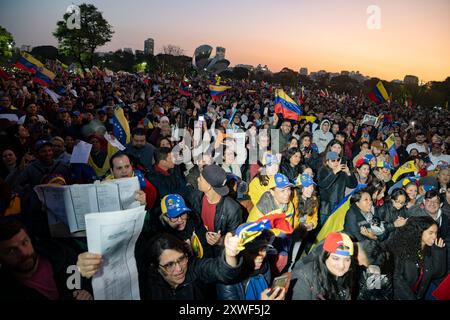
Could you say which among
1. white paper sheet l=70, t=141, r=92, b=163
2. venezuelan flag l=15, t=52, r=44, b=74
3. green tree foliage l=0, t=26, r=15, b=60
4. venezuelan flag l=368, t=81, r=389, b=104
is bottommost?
white paper sheet l=70, t=141, r=92, b=163

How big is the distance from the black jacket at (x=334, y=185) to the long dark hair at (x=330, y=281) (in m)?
2.70

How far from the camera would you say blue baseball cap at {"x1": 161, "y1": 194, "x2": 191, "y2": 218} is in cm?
276

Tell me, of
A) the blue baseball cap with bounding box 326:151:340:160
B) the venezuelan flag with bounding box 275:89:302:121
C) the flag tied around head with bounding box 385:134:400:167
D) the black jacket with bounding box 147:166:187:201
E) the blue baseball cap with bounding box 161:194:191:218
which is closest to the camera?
the blue baseball cap with bounding box 161:194:191:218

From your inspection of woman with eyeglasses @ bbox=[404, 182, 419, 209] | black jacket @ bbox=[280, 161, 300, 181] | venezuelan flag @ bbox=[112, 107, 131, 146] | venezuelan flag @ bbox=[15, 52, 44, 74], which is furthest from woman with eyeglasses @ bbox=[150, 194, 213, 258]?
venezuelan flag @ bbox=[15, 52, 44, 74]

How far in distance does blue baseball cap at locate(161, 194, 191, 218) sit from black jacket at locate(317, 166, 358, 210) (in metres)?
3.21

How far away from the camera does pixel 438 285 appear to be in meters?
3.13

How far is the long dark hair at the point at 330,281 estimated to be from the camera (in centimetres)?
239

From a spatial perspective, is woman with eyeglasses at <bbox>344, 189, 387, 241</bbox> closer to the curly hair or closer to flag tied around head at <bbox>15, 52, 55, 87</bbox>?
the curly hair

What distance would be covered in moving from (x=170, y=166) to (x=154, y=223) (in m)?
1.26

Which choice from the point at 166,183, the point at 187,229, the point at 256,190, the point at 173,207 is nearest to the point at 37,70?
the point at 166,183

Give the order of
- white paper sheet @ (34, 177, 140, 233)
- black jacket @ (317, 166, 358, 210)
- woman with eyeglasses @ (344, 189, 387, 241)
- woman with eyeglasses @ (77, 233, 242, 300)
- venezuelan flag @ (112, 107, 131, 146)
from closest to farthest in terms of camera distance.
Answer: woman with eyeglasses @ (77, 233, 242, 300) → white paper sheet @ (34, 177, 140, 233) → woman with eyeglasses @ (344, 189, 387, 241) → black jacket @ (317, 166, 358, 210) → venezuelan flag @ (112, 107, 131, 146)

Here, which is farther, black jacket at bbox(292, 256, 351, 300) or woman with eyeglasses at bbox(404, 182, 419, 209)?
woman with eyeglasses at bbox(404, 182, 419, 209)
